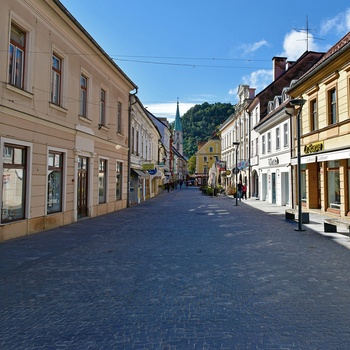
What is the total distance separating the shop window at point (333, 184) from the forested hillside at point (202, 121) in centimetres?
6027

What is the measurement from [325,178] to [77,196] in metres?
12.5

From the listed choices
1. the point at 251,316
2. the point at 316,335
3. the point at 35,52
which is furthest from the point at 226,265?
the point at 35,52

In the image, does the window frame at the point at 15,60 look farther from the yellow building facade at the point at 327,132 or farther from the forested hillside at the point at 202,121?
the forested hillside at the point at 202,121

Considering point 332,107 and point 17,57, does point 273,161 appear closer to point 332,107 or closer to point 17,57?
point 332,107

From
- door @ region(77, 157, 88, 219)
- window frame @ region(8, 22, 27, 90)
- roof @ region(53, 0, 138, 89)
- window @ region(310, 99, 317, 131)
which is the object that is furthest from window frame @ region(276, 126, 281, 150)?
window frame @ region(8, 22, 27, 90)

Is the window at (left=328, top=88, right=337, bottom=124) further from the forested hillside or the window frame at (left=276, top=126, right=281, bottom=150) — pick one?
the forested hillside

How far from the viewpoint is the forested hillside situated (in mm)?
81250

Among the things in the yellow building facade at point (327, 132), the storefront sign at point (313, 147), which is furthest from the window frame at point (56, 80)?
the storefront sign at point (313, 147)

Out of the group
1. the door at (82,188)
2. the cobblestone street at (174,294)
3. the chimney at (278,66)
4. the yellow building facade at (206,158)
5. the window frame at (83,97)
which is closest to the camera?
the cobblestone street at (174,294)

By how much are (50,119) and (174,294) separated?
8.80 m

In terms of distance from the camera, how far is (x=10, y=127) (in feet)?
30.6

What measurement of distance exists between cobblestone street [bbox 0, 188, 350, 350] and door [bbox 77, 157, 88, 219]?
16.5ft

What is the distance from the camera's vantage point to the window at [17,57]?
31.6 feet

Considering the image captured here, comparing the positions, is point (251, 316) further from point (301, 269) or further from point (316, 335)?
point (301, 269)
